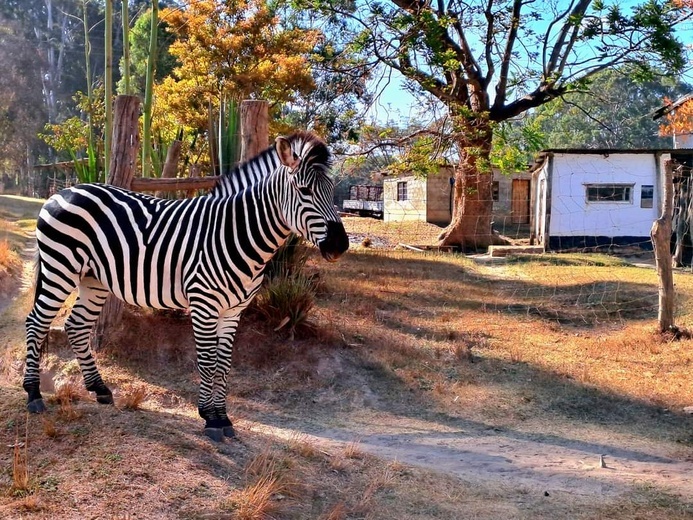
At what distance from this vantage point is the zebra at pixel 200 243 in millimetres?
4594

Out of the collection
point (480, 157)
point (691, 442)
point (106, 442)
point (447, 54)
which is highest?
point (447, 54)

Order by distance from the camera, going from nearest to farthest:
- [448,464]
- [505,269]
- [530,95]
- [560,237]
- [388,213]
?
[448,464] < [505,269] < [530,95] < [560,237] < [388,213]

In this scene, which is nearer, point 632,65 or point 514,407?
point 514,407

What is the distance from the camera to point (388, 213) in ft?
124

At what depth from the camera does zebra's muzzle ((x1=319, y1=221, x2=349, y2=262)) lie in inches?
169

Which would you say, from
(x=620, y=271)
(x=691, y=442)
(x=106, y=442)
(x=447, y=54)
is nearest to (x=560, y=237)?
(x=620, y=271)

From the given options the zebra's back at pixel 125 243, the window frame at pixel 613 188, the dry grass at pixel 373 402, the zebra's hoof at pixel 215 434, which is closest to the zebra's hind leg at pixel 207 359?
the zebra's hoof at pixel 215 434

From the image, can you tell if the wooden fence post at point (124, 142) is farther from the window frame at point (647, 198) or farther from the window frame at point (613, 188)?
the window frame at point (647, 198)

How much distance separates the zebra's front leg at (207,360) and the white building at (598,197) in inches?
784

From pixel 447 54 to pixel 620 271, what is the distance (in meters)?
6.65

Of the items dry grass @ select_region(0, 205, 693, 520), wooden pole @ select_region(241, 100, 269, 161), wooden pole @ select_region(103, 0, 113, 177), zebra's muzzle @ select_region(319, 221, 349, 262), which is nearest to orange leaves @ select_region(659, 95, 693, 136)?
dry grass @ select_region(0, 205, 693, 520)

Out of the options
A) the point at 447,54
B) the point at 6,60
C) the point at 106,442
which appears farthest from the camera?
the point at 6,60

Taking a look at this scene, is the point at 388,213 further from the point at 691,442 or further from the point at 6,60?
the point at 691,442

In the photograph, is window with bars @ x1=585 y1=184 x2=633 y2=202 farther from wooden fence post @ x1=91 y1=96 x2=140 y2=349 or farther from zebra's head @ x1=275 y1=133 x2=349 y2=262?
zebra's head @ x1=275 y1=133 x2=349 y2=262
